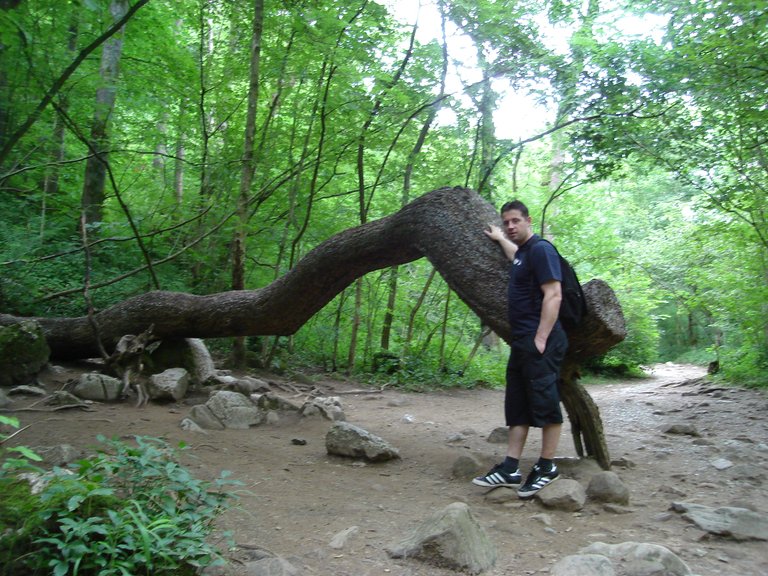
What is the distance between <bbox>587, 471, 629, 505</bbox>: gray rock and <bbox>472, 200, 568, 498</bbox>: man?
0.26 metres

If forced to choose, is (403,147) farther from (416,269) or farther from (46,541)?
(46,541)

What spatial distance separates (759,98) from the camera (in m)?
6.64

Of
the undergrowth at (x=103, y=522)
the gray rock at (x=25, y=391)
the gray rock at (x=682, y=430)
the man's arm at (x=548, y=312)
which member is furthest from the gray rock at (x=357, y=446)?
the gray rock at (x=682, y=430)

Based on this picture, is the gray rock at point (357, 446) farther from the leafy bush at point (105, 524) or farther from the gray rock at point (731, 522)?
the leafy bush at point (105, 524)

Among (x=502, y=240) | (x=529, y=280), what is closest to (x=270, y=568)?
(x=529, y=280)

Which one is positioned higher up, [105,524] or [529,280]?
[529,280]

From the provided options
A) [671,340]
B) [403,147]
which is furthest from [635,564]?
[671,340]

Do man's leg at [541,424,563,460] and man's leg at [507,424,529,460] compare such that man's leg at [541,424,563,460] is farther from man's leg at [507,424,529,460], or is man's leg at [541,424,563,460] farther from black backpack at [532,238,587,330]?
black backpack at [532,238,587,330]

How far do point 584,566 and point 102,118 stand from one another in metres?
7.38

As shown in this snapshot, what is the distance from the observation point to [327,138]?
8133 mm

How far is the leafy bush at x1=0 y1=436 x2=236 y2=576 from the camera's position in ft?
6.35

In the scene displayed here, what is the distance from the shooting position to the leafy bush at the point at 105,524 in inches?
76.2

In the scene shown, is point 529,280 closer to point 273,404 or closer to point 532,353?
point 532,353

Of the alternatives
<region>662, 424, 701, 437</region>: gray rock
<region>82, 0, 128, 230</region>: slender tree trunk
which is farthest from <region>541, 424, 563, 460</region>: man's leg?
<region>82, 0, 128, 230</region>: slender tree trunk
